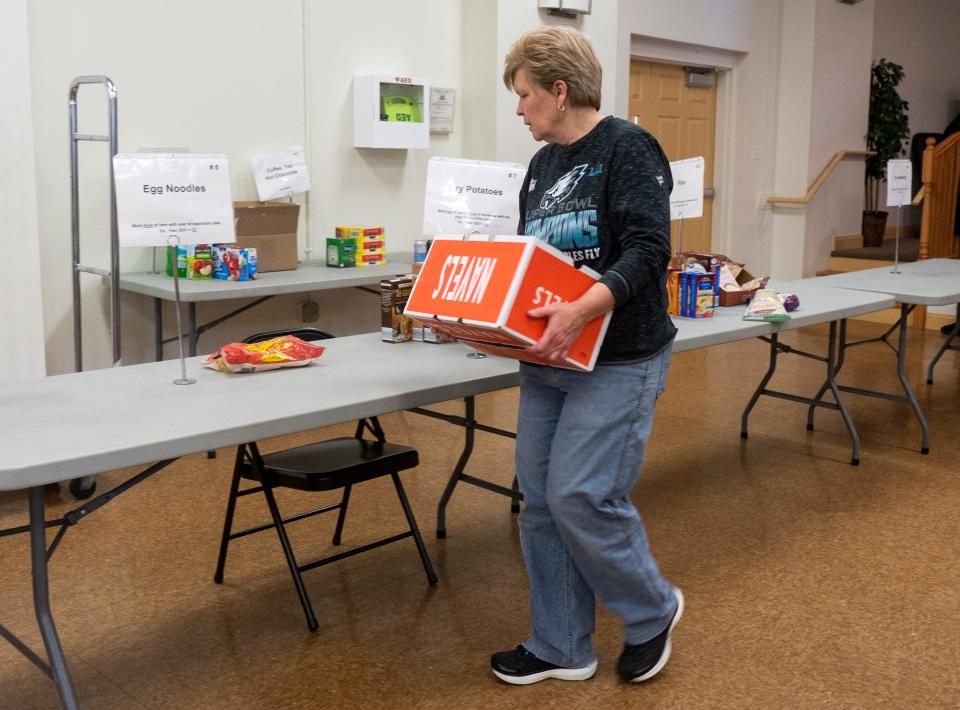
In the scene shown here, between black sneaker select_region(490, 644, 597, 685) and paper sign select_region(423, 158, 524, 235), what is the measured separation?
118cm

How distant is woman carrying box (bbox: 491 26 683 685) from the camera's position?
2115mm

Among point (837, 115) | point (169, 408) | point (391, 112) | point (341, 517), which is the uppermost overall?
point (837, 115)

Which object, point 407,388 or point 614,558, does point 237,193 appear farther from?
point 614,558

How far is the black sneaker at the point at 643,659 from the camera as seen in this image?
7.95 feet

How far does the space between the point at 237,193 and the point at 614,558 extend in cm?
338

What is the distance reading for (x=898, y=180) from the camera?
197 inches

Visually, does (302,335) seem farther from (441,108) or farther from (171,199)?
(441,108)

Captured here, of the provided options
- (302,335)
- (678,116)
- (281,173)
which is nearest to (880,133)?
(678,116)

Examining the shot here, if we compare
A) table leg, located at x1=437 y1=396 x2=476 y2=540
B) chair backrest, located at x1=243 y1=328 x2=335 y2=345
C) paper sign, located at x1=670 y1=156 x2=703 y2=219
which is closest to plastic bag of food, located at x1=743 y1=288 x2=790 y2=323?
paper sign, located at x1=670 y1=156 x2=703 y2=219

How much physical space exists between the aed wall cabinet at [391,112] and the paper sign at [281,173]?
41 cm

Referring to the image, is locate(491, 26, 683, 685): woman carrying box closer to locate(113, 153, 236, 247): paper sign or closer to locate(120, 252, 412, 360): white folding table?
locate(113, 153, 236, 247): paper sign

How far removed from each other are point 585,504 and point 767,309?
168 cm

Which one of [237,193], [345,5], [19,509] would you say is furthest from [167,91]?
[19,509]

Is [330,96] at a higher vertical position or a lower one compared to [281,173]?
higher
